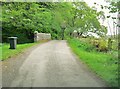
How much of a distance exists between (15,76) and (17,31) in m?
24.5

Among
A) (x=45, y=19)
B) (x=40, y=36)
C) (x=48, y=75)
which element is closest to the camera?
(x=48, y=75)

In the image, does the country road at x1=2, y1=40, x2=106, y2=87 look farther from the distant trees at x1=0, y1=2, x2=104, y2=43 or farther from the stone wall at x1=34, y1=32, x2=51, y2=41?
the stone wall at x1=34, y1=32, x2=51, y2=41

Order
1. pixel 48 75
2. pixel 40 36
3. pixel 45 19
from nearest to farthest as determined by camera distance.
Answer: pixel 48 75 < pixel 45 19 < pixel 40 36

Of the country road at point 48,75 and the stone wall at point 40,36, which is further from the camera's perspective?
the stone wall at point 40,36

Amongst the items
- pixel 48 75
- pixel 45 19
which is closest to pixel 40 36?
pixel 45 19

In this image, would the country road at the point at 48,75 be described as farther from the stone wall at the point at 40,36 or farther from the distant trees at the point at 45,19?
the stone wall at the point at 40,36

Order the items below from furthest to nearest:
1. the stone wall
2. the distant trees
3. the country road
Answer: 1. the stone wall
2. the distant trees
3. the country road

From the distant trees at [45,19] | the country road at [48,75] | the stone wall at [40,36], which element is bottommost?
the country road at [48,75]

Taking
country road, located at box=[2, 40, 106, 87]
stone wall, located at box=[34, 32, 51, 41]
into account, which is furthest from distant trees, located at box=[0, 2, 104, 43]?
country road, located at box=[2, 40, 106, 87]

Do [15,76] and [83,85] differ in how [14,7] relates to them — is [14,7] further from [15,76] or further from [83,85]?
[83,85]

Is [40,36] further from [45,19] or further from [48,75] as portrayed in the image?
[48,75]

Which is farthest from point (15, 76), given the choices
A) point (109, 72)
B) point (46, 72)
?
point (109, 72)

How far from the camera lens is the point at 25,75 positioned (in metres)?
10.6

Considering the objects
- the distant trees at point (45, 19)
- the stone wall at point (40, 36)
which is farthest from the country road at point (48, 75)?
the stone wall at point (40, 36)
